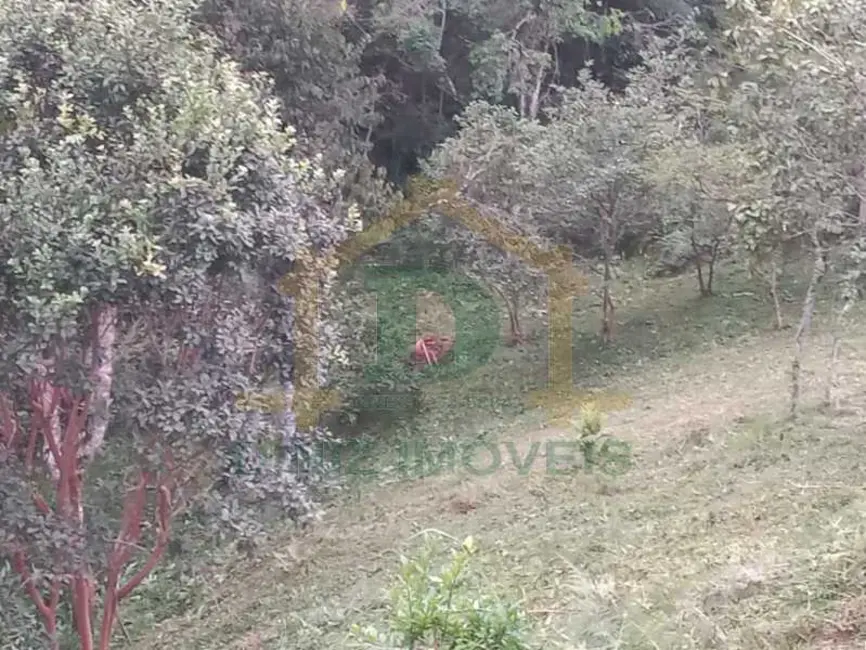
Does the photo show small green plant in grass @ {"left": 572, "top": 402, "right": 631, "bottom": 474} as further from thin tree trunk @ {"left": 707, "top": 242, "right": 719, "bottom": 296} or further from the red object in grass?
thin tree trunk @ {"left": 707, "top": 242, "right": 719, "bottom": 296}

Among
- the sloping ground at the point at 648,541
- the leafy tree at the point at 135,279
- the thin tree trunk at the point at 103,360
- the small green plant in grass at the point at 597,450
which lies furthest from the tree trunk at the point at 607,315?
the thin tree trunk at the point at 103,360

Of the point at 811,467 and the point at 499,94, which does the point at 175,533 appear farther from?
the point at 499,94

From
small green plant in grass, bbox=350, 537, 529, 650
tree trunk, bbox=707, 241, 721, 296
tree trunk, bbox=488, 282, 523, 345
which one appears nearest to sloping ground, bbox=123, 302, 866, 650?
small green plant in grass, bbox=350, 537, 529, 650

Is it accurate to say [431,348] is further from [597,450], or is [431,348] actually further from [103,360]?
[103,360]

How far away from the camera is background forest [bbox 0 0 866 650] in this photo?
3.24m

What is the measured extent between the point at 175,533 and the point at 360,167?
6.85 m

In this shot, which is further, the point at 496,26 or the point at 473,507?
the point at 496,26

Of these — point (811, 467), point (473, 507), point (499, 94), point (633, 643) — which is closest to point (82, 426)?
point (633, 643)

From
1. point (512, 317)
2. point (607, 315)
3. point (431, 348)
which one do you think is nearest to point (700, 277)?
point (607, 315)

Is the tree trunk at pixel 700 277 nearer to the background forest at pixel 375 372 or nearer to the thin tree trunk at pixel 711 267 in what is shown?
the thin tree trunk at pixel 711 267

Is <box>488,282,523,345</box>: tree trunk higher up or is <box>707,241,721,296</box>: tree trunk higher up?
<box>707,241,721,296</box>: tree trunk

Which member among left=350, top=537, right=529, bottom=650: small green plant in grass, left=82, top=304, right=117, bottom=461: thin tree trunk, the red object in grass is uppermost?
left=82, top=304, right=117, bottom=461: thin tree trunk

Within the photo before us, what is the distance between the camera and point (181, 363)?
3.73 meters

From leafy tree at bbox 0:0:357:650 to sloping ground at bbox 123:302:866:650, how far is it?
1166mm
